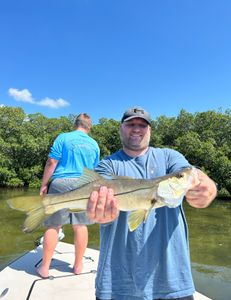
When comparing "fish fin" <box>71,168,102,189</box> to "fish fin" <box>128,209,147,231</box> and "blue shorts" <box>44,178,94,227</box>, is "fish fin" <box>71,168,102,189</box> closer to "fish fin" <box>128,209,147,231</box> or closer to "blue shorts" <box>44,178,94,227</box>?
"fish fin" <box>128,209,147,231</box>

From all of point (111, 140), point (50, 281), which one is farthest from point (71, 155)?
point (111, 140)

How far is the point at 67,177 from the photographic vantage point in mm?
5168

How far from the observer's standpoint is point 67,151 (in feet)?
17.3

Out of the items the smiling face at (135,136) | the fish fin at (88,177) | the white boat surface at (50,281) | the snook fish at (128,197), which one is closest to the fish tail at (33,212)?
the snook fish at (128,197)

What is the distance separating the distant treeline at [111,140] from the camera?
36250mm

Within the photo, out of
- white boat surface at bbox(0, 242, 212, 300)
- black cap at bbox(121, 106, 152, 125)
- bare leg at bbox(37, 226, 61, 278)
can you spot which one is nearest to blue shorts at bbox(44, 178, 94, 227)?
bare leg at bbox(37, 226, 61, 278)

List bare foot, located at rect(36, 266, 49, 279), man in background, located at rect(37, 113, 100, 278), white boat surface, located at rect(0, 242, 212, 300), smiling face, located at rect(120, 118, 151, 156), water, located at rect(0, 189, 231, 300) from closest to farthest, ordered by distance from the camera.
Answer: smiling face, located at rect(120, 118, 151, 156)
white boat surface, located at rect(0, 242, 212, 300)
bare foot, located at rect(36, 266, 49, 279)
man in background, located at rect(37, 113, 100, 278)
water, located at rect(0, 189, 231, 300)

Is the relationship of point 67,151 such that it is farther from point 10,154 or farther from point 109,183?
point 10,154

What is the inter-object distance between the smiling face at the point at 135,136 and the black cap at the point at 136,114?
0.03 m

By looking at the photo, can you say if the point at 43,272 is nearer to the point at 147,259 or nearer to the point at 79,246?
the point at 79,246

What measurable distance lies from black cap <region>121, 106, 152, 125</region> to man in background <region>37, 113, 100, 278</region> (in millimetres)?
2026

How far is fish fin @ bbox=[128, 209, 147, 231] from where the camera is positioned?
2.57 metres

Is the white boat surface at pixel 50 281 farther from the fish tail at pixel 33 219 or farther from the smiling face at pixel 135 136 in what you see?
the smiling face at pixel 135 136

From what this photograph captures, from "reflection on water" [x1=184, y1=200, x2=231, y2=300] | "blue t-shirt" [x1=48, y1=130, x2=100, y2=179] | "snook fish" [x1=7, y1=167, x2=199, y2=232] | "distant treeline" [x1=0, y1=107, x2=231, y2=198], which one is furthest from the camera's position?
"distant treeline" [x1=0, y1=107, x2=231, y2=198]
